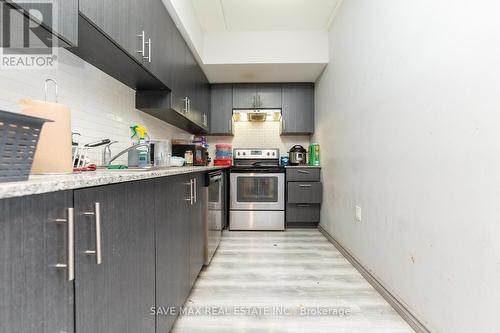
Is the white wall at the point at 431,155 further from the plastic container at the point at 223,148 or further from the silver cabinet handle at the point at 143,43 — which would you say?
the plastic container at the point at 223,148

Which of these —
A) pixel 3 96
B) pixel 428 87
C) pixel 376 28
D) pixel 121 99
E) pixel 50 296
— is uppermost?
pixel 376 28

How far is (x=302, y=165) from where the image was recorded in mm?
3801

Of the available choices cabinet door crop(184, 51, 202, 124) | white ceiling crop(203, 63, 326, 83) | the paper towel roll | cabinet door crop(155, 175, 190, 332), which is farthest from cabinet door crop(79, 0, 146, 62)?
white ceiling crop(203, 63, 326, 83)

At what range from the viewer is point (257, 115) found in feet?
13.2

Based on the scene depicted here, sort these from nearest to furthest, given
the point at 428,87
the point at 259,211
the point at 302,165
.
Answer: the point at 428,87 < the point at 259,211 < the point at 302,165

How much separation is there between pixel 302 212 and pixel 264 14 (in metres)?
2.49

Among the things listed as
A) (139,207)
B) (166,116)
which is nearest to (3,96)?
(139,207)

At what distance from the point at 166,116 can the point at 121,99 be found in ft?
1.97

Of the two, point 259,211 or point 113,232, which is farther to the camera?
point 259,211

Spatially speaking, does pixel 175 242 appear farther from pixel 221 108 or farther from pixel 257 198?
pixel 221 108

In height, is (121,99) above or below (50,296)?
above

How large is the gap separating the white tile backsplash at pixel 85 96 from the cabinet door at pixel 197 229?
632mm

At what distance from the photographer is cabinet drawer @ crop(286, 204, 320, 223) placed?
3598 millimetres

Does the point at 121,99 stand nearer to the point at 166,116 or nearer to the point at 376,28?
the point at 166,116
